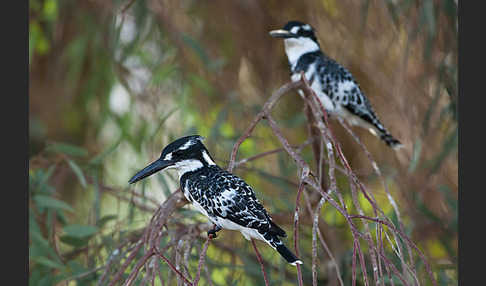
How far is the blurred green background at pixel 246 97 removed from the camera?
2.53m

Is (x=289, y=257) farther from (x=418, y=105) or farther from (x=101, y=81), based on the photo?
(x=101, y=81)

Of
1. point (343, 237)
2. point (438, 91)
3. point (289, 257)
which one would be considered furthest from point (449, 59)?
point (289, 257)

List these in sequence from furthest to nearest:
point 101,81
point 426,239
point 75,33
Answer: point 75,33 < point 101,81 < point 426,239

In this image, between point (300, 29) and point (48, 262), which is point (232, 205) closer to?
point (48, 262)

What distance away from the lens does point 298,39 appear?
2.45 m

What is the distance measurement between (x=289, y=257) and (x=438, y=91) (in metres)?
1.46

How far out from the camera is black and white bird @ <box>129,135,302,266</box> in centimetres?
143

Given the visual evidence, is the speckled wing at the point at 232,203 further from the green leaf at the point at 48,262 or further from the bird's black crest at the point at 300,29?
the bird's black crest at the point at 300,29

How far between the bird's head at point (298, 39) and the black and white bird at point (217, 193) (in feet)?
3.20

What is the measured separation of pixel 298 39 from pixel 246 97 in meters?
0.85

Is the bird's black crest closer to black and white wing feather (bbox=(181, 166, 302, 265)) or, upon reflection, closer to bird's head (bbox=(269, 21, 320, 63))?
bird's head (bbox=(269, 21, 320, 63))

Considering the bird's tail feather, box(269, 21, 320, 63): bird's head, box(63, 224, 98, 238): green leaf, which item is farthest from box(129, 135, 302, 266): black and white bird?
the bird's tail feather

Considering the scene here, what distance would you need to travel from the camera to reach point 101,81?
11.2ft

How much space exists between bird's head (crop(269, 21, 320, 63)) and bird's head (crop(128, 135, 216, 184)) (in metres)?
0.95
